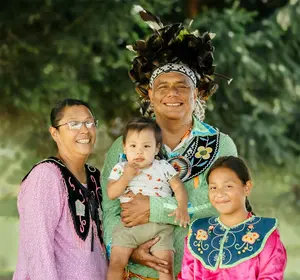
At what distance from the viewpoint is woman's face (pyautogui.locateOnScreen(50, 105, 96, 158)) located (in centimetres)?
389

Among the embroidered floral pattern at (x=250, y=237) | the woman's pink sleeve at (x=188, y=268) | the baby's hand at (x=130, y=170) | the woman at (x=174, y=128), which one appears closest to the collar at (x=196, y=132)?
the woman at (x=174, y=128)

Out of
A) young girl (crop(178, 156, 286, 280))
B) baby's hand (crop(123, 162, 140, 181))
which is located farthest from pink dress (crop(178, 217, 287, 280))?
baby's hand (crop(123, 162, 140, 181))

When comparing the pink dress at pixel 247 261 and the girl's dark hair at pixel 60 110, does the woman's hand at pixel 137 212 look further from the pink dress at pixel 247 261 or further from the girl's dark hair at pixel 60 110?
the girl's dark hair at pixel 60 110

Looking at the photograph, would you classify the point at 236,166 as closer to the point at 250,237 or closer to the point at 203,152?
the point at 250,237

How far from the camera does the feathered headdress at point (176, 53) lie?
4293 millimetres

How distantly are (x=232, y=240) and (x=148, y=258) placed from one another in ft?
1.70

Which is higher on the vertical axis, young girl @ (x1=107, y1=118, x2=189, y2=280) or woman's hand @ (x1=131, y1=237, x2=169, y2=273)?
young girl @ (x1=107, y1=118, x2=189, y2=280)

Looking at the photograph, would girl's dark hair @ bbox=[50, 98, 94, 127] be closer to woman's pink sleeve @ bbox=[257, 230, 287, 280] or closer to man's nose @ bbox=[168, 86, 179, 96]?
man's nose @ bbox=[168, 86, 179, 96]

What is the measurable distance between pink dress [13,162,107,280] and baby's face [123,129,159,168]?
1.15 ft

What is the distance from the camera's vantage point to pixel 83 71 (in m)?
9.30

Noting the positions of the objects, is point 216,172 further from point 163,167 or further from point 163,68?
point 163,68

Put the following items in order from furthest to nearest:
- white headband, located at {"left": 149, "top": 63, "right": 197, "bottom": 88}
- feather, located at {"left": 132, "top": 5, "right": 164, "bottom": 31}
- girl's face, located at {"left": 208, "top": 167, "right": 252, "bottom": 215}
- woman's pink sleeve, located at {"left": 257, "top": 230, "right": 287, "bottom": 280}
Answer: feather, located at {"left": 132, "top": 5, "right": 164, "bottom": 31}, white headband, located at {"left": 149, "top": 63, "right": 197, "bottom": 88}, girl's face, located at {"left": 208, "top": 167, "right": 252, "bottom": 215}, woman's pink sleeve, located at {"left": 257, "top": 230, "right": 287, "bottom": 280}

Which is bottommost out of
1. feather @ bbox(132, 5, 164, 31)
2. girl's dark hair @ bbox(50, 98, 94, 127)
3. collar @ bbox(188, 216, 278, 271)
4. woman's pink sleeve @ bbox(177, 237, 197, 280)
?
woman's pink sleeve @ bbox(177, 237, 197, 280)

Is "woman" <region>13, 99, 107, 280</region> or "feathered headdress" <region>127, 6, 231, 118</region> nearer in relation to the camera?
"woman" <region>13, 99, 107, 280</region>
